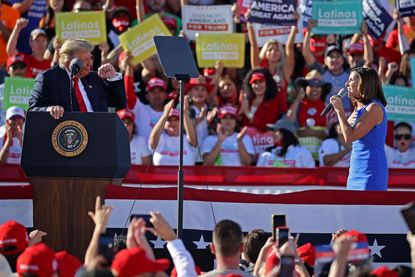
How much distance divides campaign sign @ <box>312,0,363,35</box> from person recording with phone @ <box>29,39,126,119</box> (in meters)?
5.22

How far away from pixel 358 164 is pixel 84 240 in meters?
2.26

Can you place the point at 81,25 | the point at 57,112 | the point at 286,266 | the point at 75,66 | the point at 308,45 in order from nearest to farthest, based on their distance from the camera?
1. the point at 286,266
2. the point at 57,112
3. the point at 75,66
4. the point at 81,25
5. the point at 308,45

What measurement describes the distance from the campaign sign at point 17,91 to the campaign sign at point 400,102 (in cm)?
411

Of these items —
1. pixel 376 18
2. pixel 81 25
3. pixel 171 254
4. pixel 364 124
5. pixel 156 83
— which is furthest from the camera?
pixel 376 18

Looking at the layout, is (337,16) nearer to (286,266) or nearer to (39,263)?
(286,266)

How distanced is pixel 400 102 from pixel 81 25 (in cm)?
396

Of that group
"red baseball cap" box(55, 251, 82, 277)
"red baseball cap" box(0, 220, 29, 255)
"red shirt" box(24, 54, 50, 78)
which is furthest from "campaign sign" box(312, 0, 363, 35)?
"red baseball cap" box(55, 251, 82, 277)

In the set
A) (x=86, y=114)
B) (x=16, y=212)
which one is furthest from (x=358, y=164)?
(x=16, y=212)

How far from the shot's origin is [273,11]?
1366 centimetres

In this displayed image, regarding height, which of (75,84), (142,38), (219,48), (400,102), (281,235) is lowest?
(281,235)

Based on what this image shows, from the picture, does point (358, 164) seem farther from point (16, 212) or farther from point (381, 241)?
point (16, 212)

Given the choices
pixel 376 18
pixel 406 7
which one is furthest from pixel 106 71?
pixel 376 18

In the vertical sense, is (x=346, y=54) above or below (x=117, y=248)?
above

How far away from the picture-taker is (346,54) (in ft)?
47.7
